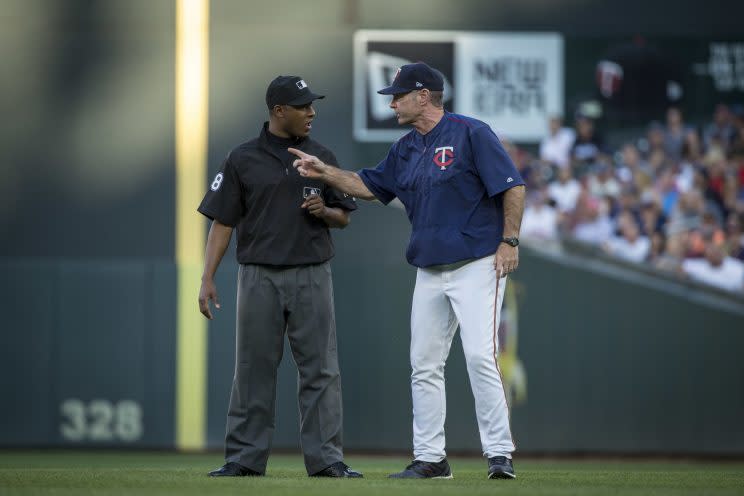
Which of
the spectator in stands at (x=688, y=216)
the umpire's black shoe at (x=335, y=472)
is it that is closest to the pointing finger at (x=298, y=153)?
the umpire's black shoe at (x=335, y=472)

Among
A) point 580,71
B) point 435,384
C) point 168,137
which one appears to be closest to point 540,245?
point 580,71

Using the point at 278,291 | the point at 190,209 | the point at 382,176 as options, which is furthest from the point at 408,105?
the point at 190,209

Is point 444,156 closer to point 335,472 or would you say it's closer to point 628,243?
point 335,472

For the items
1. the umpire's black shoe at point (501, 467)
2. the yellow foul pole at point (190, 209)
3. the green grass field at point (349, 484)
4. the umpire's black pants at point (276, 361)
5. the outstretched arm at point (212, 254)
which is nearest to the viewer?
the green grass field at point (349, 484)

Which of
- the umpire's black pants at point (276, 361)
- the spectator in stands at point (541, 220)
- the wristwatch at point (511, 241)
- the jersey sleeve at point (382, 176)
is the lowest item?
the umpire's black pants at point (276, 361)

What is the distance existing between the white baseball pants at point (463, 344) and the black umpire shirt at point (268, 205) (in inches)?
23.6

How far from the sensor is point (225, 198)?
19.4 ft

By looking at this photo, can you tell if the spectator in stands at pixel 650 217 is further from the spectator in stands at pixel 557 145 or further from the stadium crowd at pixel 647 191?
the spectator in stands at pixel 557 145

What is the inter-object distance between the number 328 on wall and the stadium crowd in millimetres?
3892

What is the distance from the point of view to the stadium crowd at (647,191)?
35.8ft

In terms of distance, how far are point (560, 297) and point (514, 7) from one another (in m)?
2.69

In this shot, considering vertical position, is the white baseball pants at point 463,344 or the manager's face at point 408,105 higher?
the manager's face at point 408,105

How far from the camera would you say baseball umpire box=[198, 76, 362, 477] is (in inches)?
229

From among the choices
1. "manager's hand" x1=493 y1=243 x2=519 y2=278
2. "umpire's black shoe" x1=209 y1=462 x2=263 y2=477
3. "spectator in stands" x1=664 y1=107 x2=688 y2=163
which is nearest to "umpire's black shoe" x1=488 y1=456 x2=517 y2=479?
"manager's hand" x1=493 y1=243 x2=519 y2=278
